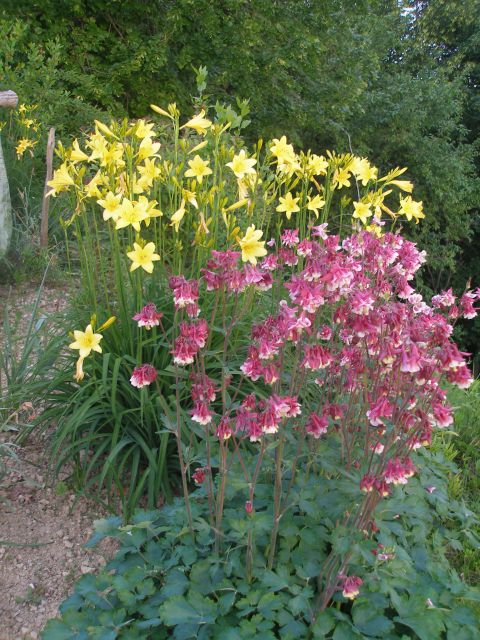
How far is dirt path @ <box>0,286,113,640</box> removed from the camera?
2094 mm

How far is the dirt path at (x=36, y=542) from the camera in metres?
2.09

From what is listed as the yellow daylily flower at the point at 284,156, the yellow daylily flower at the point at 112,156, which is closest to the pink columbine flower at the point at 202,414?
the yellow daylily flower at the point at 112,156

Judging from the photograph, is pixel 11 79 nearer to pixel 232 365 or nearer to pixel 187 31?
pixel 187 31

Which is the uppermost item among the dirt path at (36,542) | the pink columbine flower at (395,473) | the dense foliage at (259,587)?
the pink columbine flower at (395,473)

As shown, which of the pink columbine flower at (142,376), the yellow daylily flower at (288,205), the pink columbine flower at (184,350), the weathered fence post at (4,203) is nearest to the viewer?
the pink columbine flower at (184,350)

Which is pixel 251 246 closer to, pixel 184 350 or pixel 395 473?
pixel 184 350

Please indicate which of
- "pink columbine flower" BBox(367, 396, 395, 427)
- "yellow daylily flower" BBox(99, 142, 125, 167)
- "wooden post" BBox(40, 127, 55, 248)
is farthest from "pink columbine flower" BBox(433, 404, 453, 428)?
"wooden post" BBox(40, 127, 55, 248)

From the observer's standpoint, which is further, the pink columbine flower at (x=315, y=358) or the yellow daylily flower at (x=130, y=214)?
the yellow daylily flower at (x=130, y=214)

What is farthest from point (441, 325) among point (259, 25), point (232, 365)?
point (259, 25)

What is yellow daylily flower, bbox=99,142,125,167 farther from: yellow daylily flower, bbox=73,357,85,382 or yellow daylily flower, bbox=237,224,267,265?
yellow daylily flower, bbox=73,357,85,382

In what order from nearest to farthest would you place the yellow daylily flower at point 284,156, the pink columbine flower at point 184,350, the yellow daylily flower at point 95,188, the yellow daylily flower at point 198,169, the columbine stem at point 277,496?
the pink columbine flower at point 184,350
the columbine stem at point 277,496
the yellow daylily flower at point 95,188
the yellow daylily flower at point 198,169
the yellow daylily flower at point 284,156

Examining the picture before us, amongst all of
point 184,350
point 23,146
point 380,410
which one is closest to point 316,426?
point 380,410

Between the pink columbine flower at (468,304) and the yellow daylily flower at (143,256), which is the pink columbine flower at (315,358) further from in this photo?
the yellow daylily flower at (143,256)

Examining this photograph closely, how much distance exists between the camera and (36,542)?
7.66 ft
